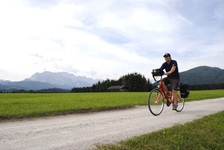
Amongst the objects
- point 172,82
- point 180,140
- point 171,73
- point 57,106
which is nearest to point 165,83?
point 172,82

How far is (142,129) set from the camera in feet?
26.7

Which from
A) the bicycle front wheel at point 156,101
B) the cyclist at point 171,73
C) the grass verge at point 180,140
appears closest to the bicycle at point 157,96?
the bicycle front wheel at point 156,101

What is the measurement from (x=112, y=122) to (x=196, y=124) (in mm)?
2921

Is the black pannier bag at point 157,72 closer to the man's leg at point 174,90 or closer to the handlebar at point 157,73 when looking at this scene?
the handlebar at point 157,73

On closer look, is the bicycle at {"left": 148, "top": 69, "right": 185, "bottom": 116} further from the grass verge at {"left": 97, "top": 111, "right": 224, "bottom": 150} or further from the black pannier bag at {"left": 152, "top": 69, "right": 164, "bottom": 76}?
the grass verge at {"left": 97, "top": 111, "right": 224, "bottom": 150}

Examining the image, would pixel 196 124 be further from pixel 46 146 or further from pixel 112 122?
pixel 46 146

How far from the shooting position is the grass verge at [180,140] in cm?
601

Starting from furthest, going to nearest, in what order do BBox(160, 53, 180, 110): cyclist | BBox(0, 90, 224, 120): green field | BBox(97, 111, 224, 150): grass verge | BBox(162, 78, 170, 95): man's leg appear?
BBox(0, 90, 224, 120): green field, BBox(160, 53, 180, 110): cyclist, BBox(162, 78, 170, 95): man's leg, BBox(97, 111, 224, 150): grass verge

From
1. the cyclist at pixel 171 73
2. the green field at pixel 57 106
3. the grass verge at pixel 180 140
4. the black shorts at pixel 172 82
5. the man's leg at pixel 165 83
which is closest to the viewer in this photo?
the grass verge at pixel 180 140

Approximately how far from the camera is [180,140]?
6.70 meters

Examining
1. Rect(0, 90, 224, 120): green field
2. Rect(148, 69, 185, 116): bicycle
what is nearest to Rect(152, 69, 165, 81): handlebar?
Rect(148, 69, 185, 116): bicycle

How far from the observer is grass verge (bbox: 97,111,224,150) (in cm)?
601

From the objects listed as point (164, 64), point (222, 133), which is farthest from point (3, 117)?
point (222, 133)

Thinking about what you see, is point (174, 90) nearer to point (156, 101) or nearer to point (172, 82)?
point (172, 82)
